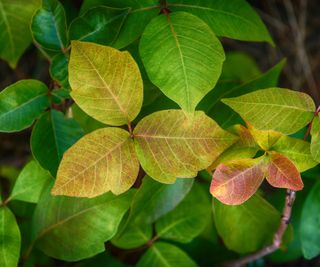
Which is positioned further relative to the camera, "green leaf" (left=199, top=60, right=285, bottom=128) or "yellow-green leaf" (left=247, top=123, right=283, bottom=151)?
"green leaf" (left=199, top=60, right=285, bottom=128)

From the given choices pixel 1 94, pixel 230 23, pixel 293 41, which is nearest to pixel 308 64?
pixel 293 41

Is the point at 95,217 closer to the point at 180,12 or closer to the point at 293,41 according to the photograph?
the point at 180,12

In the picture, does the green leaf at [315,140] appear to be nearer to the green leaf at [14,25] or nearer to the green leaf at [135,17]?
the green leaf at [135,17]

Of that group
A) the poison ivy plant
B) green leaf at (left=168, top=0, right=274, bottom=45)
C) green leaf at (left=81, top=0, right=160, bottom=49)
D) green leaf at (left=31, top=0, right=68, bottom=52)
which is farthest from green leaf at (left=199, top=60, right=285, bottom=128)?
green leaf at (left=31, top=0, right=68, bottom=52)

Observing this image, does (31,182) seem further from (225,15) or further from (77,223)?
(225,15)

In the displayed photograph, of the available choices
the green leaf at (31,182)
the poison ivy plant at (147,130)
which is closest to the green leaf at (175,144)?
the poison ivy plant at (147,130)

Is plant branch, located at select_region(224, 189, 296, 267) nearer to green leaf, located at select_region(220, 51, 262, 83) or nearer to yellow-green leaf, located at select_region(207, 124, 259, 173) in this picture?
yellow-green leaf, located at select_region(207, 124, 259, 173)

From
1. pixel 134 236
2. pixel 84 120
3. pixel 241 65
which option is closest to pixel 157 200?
pixel 134 236
